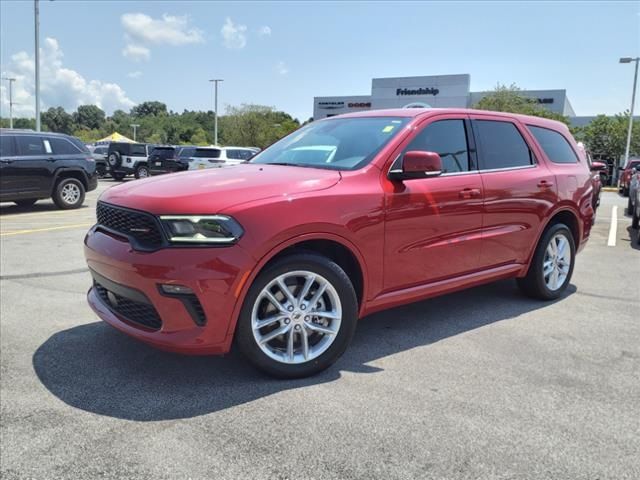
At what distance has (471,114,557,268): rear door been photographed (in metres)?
4.41

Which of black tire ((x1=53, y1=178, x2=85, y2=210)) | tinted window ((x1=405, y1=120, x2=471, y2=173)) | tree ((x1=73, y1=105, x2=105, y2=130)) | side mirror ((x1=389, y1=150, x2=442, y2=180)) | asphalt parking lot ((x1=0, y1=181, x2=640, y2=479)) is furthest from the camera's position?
tree ((x1=73, y1=105, x2=105, y2=130))

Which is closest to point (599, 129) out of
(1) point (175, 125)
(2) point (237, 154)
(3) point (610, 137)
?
(3) point (610, 137)

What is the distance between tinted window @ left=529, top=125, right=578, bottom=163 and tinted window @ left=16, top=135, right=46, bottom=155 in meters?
10.3

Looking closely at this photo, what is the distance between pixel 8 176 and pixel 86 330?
27.4ft

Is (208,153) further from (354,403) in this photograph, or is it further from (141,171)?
(354,403)

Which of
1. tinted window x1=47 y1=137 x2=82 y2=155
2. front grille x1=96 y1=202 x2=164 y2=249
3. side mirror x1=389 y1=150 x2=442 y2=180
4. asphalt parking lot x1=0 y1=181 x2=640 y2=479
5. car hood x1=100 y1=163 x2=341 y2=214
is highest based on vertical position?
tinted window x1=47 y1=137 x2=82 y2=155

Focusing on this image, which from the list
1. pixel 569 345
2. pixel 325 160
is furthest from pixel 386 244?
pixel 569 345

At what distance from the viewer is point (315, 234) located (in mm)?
3213

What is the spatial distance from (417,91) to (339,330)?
2291 inches

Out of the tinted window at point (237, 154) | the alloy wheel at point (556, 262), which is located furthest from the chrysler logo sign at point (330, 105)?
the alloy wheel at point (556, 262)

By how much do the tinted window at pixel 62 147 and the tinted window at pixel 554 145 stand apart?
34.4 ft

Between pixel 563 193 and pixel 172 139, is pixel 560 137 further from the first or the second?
pixel 172 139

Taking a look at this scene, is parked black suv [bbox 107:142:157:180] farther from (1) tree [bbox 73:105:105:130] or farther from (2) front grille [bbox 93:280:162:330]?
(1) tree [bbox 73:105:105:130]

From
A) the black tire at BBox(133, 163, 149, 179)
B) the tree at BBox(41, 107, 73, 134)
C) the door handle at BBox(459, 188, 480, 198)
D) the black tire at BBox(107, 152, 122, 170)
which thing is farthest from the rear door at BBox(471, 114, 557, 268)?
the tree at BBox(41, 107, 73, 134)
